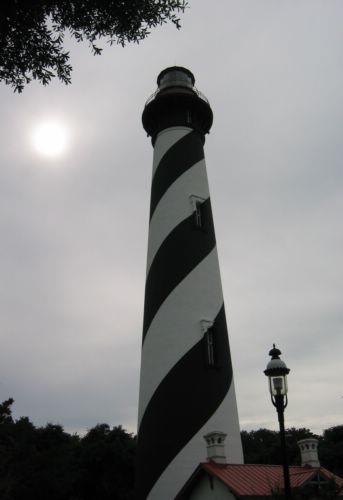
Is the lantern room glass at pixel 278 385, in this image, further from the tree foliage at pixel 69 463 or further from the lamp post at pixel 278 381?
the tree foliage at pixel 69 463

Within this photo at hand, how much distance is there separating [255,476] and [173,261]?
19.7ft

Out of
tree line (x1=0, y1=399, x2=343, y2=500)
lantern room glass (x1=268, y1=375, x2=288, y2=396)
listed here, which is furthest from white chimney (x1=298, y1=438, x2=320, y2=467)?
tree line (x1=0, y1=399, x2=343, y2=500)

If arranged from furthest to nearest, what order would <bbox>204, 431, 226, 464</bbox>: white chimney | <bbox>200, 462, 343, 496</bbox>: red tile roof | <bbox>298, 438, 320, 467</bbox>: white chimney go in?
<bbox>298, 438, 320, 467</bbox>: white chimney → <bbox>204, 431, 226, 464</bbox>: white chimney → <bbox>200, 462, 343, 496</bbox>: red tile roof

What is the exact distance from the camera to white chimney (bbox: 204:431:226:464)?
456 inches

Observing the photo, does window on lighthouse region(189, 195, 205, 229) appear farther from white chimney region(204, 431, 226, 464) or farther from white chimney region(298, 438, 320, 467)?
white chimney region(298, 438, 320, 467)

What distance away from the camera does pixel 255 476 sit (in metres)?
11.1

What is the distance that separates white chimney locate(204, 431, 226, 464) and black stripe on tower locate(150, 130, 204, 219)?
7.06 m

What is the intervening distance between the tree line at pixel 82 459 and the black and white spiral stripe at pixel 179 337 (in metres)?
14.2

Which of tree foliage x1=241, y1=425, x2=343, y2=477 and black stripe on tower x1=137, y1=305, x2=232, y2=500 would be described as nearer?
black stripe on tower x1=137, y1=305, x2=232, y2=500

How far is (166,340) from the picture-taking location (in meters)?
14.0

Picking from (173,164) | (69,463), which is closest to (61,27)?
(173,164)

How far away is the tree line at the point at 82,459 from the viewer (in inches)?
1056

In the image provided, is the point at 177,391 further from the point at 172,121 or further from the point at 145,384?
the point at 172,121

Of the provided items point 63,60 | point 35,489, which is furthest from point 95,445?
point 63,60
